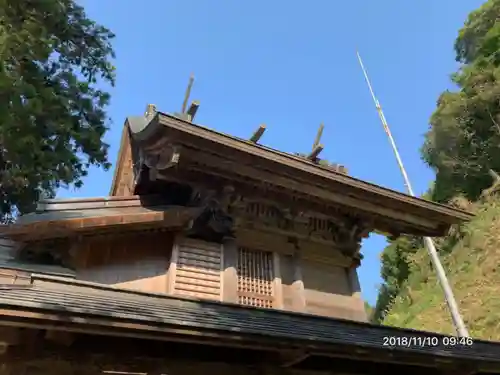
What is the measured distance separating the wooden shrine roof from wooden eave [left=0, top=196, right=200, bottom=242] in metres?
0.85

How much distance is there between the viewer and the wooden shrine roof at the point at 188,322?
437 cm

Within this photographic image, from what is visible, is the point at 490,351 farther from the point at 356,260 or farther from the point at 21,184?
the point at 21,184

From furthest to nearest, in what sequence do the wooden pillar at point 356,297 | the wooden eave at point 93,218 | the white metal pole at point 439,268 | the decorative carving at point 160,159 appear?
the white metal pole at point 439,268
the wooden pillar at point 356,297
the decorative carving at point 160,159
the wooden eave at point 93,218

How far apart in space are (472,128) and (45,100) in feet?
78.9

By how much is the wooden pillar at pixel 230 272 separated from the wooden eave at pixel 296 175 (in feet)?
3.94

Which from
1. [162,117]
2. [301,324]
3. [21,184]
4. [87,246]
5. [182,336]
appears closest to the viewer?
[182,336]

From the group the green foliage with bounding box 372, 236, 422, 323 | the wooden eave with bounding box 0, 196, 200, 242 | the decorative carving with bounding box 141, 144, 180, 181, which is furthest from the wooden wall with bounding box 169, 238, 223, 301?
the green foliage with bounding box 372, 236, 422, 323

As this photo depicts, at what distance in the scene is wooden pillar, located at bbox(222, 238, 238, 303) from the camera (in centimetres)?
739

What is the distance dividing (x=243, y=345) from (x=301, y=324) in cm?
124

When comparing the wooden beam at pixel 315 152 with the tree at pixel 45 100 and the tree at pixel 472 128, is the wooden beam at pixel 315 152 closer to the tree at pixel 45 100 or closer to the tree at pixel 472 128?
the tree at pixel 45 100

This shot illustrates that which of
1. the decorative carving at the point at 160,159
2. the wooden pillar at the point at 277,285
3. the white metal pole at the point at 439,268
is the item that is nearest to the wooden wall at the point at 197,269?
the wooden pillar at the point at 277,285

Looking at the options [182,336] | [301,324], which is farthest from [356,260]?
[182,336]

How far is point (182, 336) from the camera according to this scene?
4.83 m

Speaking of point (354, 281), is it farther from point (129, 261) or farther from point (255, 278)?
point (129, 261)
